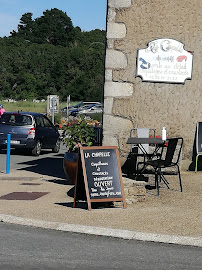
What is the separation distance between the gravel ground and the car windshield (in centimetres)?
971

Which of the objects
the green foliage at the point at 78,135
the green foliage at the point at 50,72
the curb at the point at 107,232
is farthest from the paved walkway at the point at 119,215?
the green foliage at the point at 50,72

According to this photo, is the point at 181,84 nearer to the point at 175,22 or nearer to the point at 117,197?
the point at 175,22

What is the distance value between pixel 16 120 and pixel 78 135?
9.31 metres

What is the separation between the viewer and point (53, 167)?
1650cm

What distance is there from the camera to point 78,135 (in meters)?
12.8

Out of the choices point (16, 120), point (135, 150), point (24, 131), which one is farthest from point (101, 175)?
point (16, 120)

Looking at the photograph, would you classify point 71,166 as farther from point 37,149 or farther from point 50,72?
point 50,72

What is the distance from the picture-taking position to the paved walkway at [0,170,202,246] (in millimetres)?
7582

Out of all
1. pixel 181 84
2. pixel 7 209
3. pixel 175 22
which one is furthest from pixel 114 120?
pixel 7 209

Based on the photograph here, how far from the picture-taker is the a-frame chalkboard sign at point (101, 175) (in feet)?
30.0

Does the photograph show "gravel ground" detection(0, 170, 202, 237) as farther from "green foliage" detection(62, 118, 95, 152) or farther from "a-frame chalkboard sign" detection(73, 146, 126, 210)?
Result: "green foliage" detection(62, 118, 95, 152)

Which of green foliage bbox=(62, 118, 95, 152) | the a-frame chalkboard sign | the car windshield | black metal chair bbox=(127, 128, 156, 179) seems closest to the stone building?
black metal chair bbox=(127, 128, 156, 179)

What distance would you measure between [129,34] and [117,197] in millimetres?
5151

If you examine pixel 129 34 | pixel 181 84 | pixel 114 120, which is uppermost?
pixel 129 34
